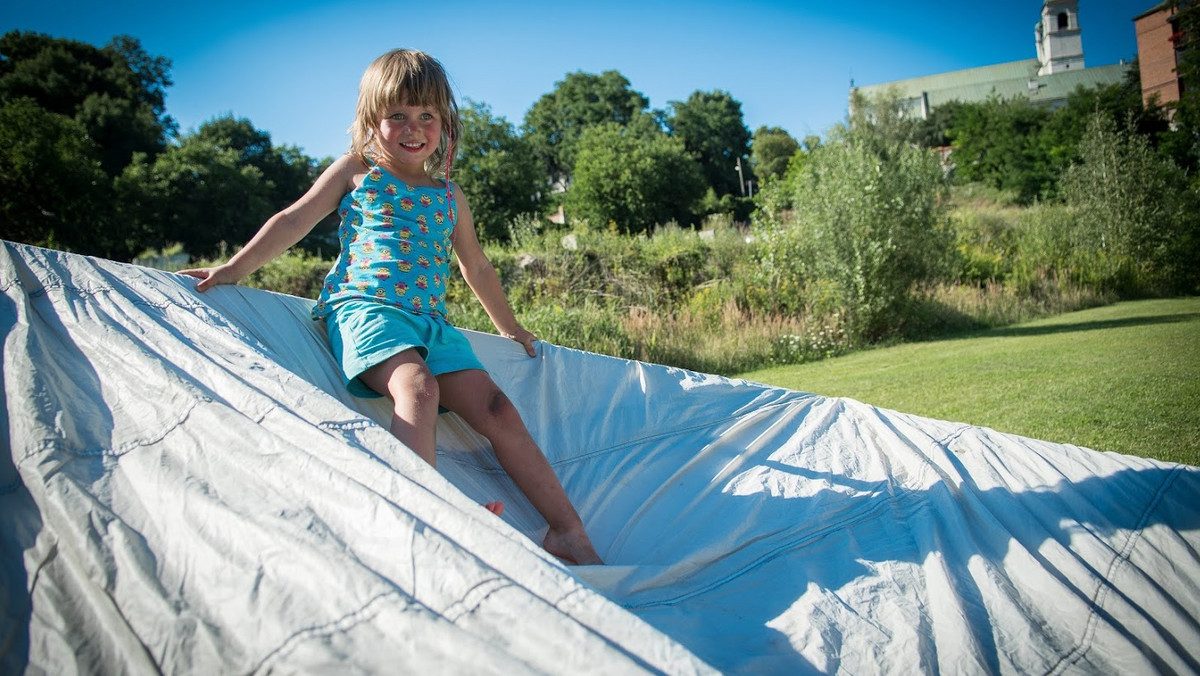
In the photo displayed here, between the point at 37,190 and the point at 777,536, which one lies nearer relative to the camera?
the point at 777,536

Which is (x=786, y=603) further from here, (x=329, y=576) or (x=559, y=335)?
(x=559, y=335)

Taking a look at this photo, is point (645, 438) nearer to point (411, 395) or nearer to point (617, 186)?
point (411, 395)

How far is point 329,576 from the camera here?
1180mm

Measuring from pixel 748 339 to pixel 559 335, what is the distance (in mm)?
2893

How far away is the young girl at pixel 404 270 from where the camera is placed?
2.14 meters

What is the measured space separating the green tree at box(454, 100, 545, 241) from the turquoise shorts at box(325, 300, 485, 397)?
1660 cm

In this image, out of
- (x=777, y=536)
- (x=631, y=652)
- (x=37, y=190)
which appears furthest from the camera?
(x=37, y=190)

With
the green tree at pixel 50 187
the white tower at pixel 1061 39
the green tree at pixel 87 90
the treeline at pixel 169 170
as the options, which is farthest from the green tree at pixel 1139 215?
the white tower at pixel 1061 39

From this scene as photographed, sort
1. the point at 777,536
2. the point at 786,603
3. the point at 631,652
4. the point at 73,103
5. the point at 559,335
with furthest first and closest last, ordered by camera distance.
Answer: the point at 73,103
the point at 559,335
the point at 777,536
the point at 786,603
the point at 631,652

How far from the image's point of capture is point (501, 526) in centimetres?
130

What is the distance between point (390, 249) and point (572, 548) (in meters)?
1.23

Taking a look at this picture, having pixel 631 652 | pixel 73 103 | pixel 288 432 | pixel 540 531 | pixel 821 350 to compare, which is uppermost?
pixel 73 103

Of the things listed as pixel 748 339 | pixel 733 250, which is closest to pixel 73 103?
pixel 733 250

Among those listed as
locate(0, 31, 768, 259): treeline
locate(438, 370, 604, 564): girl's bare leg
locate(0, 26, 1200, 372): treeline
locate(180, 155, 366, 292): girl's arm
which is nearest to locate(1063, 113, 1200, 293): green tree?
locate(0, 26, 1200, 372): treeline
